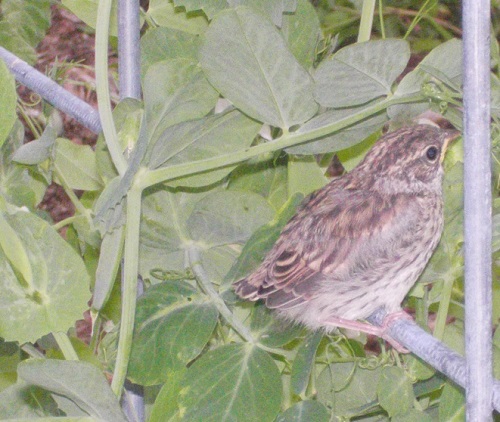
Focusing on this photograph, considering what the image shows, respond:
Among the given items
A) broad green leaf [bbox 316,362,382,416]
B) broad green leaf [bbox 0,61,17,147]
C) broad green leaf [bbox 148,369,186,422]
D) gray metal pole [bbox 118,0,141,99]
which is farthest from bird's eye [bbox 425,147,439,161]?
broad green leaf [bbox 0,61,17,147]

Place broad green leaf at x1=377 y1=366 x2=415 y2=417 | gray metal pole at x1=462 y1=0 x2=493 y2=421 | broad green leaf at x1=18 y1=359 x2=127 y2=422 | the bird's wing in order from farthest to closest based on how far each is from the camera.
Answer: the bird's wing < broad green leaf at x1=377 y1=366 x2=415 y2=417 < broad green leaf at x1=18 y1=359 x2=127 y2=422 < gray metal pole at x1=462 y1=0 x2=493 y2=421

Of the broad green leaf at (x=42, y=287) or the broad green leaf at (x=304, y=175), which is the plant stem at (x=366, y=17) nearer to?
the broad green leaf at (x=304, y=175)

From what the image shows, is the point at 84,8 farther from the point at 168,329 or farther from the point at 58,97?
the point at 168,329

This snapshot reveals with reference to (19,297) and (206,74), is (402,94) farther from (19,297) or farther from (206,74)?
(19,297)

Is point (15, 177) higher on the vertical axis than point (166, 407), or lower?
higher

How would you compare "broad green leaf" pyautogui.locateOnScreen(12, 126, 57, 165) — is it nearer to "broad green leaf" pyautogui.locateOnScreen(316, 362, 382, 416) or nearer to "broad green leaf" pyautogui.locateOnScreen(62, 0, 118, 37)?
"broad green leaf" pyautogui.locateOnScreen(62, 0, 118, 37)

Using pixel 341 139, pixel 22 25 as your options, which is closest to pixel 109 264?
pixel 341 139

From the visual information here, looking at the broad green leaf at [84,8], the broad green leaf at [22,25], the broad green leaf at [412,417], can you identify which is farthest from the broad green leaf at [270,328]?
the broad green leaf at [22,25]
